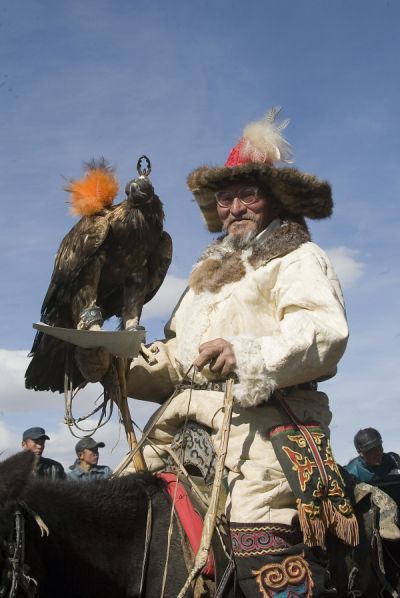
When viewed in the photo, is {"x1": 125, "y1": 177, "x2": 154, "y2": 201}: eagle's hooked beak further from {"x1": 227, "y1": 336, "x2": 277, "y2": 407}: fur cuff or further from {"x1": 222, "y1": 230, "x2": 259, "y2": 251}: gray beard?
{"x1": 227, "y1": 336, "x2": 277, "y2": 407}: fur cuff

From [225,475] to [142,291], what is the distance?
5.26ft

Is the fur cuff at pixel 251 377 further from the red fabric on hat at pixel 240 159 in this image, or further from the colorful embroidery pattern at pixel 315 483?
the red fabric on hat at pixel 240 159

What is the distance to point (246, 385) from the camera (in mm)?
3285

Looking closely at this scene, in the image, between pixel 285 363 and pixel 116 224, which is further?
pixel 116 224

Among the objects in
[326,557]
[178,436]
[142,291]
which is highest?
[142,291]

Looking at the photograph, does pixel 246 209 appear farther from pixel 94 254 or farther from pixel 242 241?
pixel 94 254

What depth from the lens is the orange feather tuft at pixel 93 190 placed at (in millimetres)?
4434

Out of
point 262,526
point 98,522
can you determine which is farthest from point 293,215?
point 98,522

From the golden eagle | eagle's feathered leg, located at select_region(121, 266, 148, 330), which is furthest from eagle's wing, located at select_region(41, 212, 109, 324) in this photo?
eagle's feathered leg, located at select_region(121, 266, 148, 330)

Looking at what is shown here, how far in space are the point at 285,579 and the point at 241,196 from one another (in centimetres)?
204

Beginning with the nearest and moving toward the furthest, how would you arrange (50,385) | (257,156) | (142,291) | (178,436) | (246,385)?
(246,385) < (178,436) < (257,156) < (50,385) < (142,291)

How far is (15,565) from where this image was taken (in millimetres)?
2355

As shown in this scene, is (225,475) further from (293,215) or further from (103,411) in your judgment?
(293,215)

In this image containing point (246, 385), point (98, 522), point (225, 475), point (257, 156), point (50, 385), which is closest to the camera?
point (98, 522)
